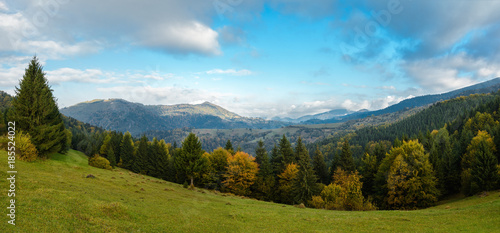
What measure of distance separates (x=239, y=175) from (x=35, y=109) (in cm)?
4893

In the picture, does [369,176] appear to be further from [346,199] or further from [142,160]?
[142,160]

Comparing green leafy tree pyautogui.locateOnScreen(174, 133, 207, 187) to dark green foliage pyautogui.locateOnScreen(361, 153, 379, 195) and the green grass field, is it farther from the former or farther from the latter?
dark green foliage pyautogui.locateOnScreen(361, 153, 379, 195)

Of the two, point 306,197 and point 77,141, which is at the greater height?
point 77,141

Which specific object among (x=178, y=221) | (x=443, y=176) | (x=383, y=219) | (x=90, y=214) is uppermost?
(x=90, y=214)

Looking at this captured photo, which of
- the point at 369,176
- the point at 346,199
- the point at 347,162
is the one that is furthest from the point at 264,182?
the point at 369,176

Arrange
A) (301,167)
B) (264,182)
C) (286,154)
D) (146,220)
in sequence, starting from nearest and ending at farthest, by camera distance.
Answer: (146,220) → (301,167) → (264,182) → (286,154)

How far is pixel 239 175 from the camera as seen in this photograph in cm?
6750

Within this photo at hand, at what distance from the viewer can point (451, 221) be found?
23.8 m

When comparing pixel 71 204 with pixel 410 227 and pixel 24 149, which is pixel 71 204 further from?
pixel 410 227

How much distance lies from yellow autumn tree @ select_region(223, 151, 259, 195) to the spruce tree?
41.6 metres

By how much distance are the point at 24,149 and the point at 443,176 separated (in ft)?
315

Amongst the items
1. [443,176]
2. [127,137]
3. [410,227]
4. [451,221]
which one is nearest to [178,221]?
[410,227]

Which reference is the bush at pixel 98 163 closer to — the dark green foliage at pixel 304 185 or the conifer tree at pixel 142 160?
the conifer tree at pixel 142 160

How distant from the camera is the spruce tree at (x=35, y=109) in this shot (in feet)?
127
